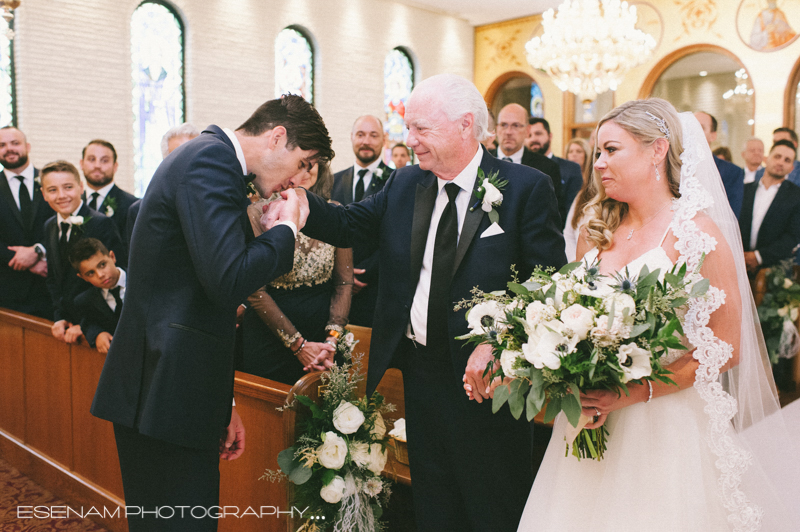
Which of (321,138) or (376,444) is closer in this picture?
(321,138)

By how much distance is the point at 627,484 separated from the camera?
1854mm

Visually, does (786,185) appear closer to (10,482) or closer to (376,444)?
(376,444)

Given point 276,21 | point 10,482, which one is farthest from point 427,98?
point 276,21

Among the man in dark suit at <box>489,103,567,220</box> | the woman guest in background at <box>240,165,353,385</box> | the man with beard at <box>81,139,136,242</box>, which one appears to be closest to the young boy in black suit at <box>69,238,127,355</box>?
the woman guest in background at <box>240,165,353,385</box>

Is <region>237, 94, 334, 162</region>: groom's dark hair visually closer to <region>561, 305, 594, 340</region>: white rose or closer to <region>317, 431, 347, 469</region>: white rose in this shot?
<region>561, 305, 594, 340</region>: white rose

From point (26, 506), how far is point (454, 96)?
3.33 meters

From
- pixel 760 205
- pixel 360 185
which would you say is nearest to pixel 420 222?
pixel 360 185

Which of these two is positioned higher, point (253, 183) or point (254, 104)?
point (254, 104)

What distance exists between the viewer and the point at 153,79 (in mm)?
9516

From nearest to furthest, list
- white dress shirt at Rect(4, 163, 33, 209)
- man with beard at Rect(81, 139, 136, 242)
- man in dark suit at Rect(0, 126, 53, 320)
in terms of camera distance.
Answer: man in dark suit at Rect(0, 126, 53, 320), white dress shirt at Rect(4, 163, 33, 209), man with beard at Rect(81, 139, 136, 242)

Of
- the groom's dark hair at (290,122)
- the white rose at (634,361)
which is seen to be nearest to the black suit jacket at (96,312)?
the groom's dark hair at (290,122)

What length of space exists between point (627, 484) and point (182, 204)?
4.85 feet

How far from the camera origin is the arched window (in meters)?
10.9

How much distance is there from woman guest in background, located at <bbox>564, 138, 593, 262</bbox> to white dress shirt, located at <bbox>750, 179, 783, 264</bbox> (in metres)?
1.69
